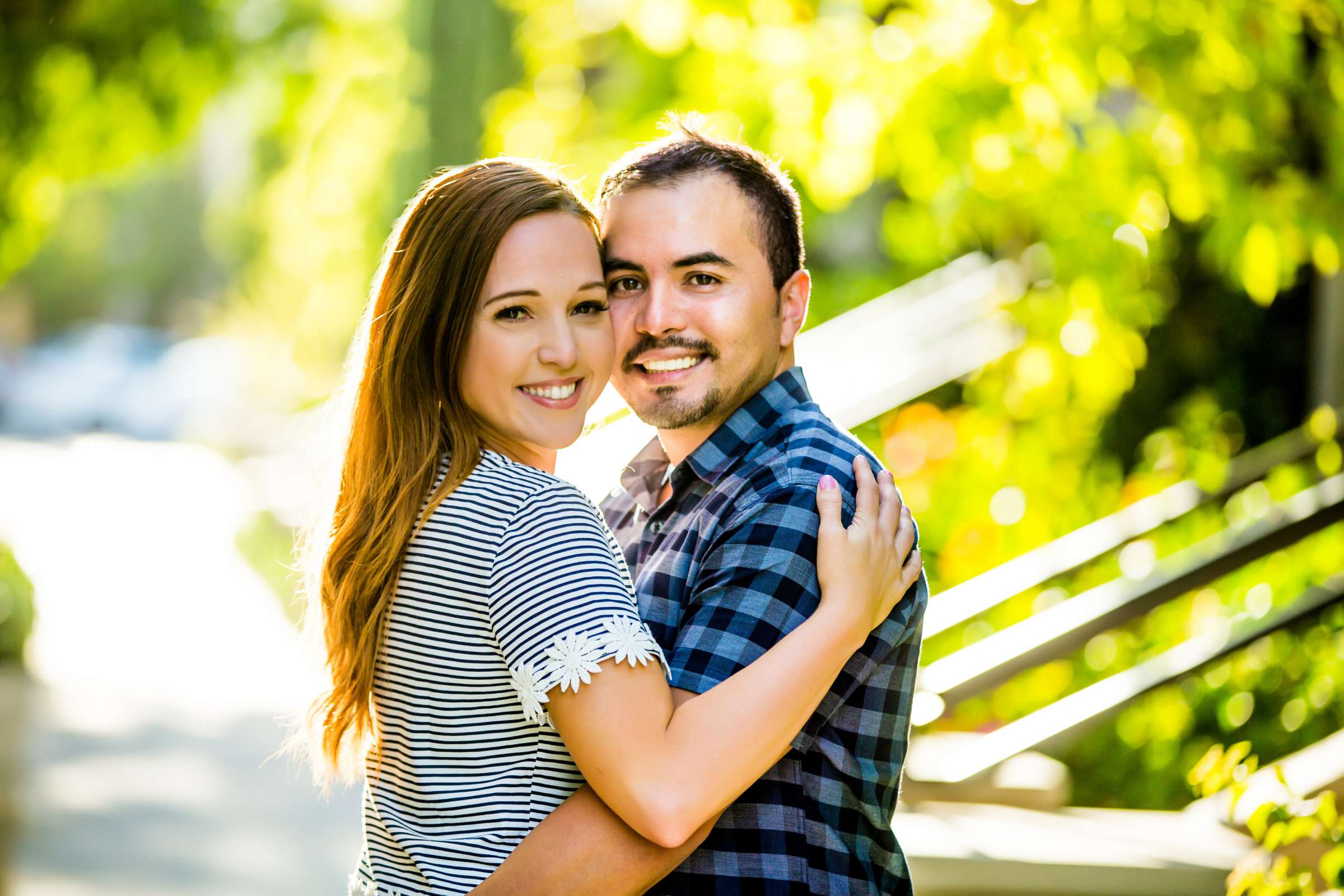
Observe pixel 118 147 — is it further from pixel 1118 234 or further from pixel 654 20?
pixel 1118 234

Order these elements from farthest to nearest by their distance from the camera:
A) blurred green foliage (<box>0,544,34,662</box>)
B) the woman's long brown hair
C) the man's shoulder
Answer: blurred green foliage (<box>0,544,34,662</box>) → the man's shoulder → the woman's long brown hair

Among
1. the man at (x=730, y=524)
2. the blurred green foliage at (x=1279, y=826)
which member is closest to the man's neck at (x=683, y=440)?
the man at (x=730, y=524)

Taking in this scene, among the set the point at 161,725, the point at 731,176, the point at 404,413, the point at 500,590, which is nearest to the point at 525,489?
the point at 500,590

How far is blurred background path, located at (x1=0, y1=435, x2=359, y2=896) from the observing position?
5.66 m

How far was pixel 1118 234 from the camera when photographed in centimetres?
456

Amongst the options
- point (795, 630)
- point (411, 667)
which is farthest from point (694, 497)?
point (411, 667)

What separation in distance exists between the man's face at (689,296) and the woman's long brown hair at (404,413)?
0.65 feet

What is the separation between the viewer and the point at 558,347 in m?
2.17

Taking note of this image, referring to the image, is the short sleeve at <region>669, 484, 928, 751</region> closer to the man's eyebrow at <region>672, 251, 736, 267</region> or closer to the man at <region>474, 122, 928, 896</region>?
the man at <region>474, 122, 928, 896</region>

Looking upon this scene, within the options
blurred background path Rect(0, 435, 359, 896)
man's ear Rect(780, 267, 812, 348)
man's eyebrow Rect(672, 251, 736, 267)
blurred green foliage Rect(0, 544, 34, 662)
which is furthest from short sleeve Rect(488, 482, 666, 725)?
blurred green foliage Rect(0, 544, 34, 662)

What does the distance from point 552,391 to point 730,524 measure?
0.38 metres

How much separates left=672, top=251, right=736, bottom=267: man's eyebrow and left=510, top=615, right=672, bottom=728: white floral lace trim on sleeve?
818 millimetres

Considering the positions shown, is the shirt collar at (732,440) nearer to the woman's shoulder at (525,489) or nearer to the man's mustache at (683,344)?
the man's mustache at (683,344)

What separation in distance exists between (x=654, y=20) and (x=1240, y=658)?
3031mm
